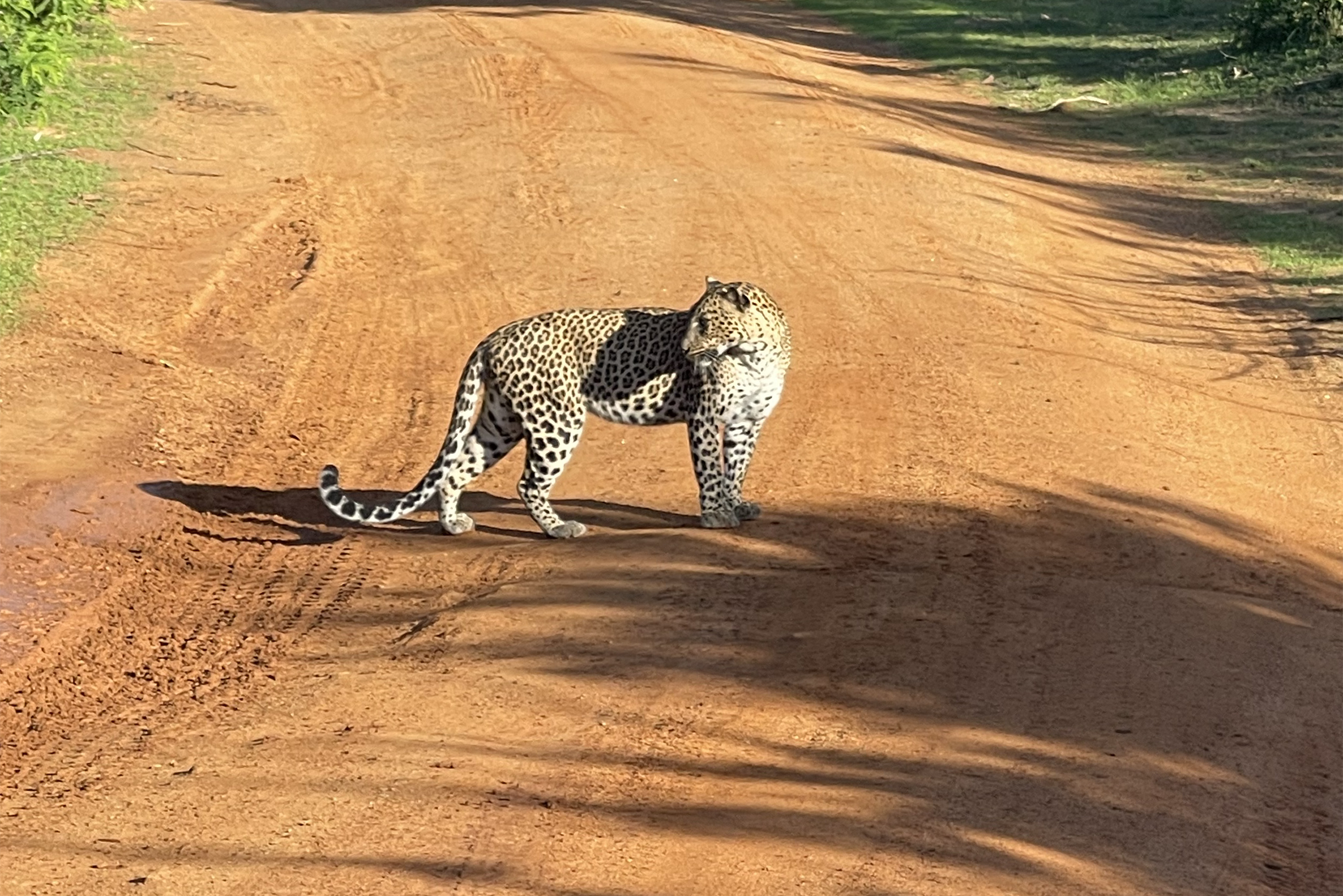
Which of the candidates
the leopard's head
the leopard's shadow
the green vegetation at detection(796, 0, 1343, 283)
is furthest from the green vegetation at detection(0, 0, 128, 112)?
the green vegetation at detection(796, 0, 1343, 283)

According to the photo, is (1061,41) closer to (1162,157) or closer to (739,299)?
(1162,157)

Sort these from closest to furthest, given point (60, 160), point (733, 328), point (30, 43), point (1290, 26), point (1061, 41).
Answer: point (733, 328)
point (30, 43)
point (60, 160)
point (1290, 26)
point (1061, 41)

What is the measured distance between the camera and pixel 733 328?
31.7 ft

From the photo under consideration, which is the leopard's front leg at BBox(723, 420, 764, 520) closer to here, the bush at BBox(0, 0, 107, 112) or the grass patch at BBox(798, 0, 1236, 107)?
the bush at BBox(0, 0, 107, 112)

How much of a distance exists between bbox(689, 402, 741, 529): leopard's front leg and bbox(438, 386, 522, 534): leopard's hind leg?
94cm

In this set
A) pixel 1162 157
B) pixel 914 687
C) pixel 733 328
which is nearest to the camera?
pixel 914 687

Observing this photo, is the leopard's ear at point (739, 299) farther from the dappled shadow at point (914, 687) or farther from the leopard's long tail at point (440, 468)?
the leopard's long tail at point (440, 468)

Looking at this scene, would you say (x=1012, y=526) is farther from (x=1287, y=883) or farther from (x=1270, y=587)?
(x=1287, y=883)

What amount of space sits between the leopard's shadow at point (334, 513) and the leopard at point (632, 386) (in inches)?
11.4

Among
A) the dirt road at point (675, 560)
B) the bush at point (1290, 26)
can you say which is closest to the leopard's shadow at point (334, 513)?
the dirt road at point (675, 560)

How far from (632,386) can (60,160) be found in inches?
410

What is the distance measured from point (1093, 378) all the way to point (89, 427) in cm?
653

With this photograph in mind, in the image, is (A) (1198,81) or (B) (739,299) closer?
(B) (739,299)

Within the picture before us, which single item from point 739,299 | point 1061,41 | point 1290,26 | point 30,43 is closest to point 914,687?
point 739,299
